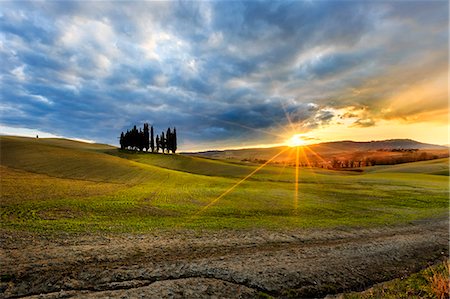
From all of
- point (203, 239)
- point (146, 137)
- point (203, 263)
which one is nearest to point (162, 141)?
point (146, 137)

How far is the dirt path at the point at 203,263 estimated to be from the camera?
8.16 m

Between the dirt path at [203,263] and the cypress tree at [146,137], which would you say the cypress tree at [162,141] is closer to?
the cypress tree at [146,137]

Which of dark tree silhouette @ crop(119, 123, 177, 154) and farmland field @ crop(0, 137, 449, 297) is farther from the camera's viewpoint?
dark tree silhouette @ crop(119, 123, 177, 154)

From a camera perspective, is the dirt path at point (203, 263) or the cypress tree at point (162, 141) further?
the cypress tree at point (162, 141)

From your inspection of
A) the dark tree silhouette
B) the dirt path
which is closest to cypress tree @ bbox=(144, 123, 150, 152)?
the dark tree silhouette

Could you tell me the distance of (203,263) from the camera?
9.96 meters

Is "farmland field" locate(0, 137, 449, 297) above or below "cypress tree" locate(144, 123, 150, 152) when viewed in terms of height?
below

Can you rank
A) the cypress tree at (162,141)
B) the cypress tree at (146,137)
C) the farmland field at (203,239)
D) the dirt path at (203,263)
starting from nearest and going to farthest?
the dirt path at (203,263) < the farmland field at (203,239) < the cypress tree at (146,137) < the cypress tree at (162,141)

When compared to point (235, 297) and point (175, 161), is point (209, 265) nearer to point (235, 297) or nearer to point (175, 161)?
point (235, 297)

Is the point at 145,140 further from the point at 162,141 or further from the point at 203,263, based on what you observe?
the point at 203,263

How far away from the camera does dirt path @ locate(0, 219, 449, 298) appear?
26.8ft

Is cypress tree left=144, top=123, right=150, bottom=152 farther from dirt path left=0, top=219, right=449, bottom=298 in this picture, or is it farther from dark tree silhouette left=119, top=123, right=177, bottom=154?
dirt path left=0, top=219, right=449, bottom=298

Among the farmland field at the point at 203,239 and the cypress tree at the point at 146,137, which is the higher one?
the cypress tree at the point at 146,137

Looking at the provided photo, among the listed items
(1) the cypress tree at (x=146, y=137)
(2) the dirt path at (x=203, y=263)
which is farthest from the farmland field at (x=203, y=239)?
(1) the cypress tree at (x=146, y=137)
